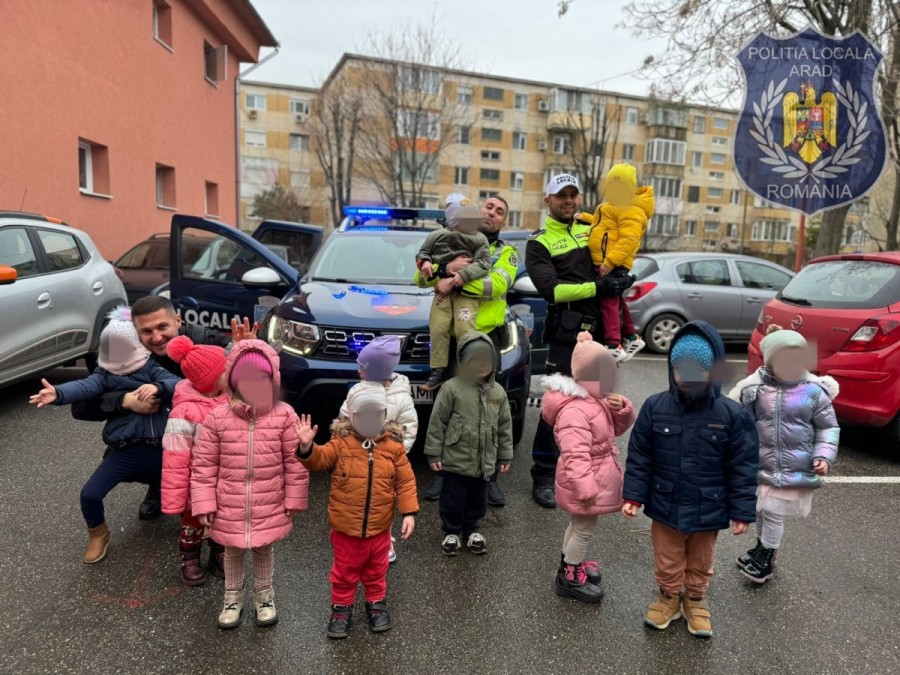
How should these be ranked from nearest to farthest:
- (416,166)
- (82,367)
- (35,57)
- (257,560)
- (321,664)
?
(321,664), (257,560), (82,367), (35,57), (416,166)

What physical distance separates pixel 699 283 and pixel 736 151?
2352 mm

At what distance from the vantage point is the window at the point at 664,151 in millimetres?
45875

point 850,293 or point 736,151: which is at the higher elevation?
point 736,151

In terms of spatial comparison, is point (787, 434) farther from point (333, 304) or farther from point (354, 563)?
point (333, 304)

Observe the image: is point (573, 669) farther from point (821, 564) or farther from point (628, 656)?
point (821, 564)

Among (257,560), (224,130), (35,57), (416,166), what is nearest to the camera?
(257,560)

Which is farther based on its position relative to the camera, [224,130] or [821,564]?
[224,130]

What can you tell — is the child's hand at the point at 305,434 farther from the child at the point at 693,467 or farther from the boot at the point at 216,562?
the child at the point at 693,467

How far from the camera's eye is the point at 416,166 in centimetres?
2739

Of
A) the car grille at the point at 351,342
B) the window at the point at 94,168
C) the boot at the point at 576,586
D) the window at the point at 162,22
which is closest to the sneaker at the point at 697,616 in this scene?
the boot at the point at 576,586

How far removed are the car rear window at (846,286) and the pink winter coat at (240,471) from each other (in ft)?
14.5

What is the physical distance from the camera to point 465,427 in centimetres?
296

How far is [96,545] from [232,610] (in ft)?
3.16

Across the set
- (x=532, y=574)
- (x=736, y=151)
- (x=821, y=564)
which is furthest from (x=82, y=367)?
(x=736, y=151)
